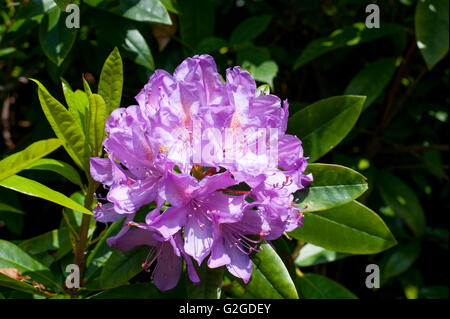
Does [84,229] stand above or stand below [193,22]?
below

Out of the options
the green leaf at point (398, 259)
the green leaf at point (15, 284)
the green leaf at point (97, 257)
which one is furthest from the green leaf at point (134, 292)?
the green leaf at point (398, 259)

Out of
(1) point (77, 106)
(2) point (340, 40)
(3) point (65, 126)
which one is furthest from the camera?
(2) point (340, 40)

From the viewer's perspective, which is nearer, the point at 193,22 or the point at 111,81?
the point at 111,81

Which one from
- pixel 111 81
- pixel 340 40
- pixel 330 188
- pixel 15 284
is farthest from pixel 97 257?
pixel 340 40

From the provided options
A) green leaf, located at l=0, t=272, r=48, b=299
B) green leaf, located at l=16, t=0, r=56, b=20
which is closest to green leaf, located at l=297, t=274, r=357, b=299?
green leaf, located at l=0, t=272, r=48, b=299

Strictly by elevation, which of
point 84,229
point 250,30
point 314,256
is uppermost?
point 250,30

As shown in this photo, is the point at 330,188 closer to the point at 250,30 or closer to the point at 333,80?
the point at 250,30

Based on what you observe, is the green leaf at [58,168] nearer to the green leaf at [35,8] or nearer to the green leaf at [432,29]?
the green leaf at [35,8]
